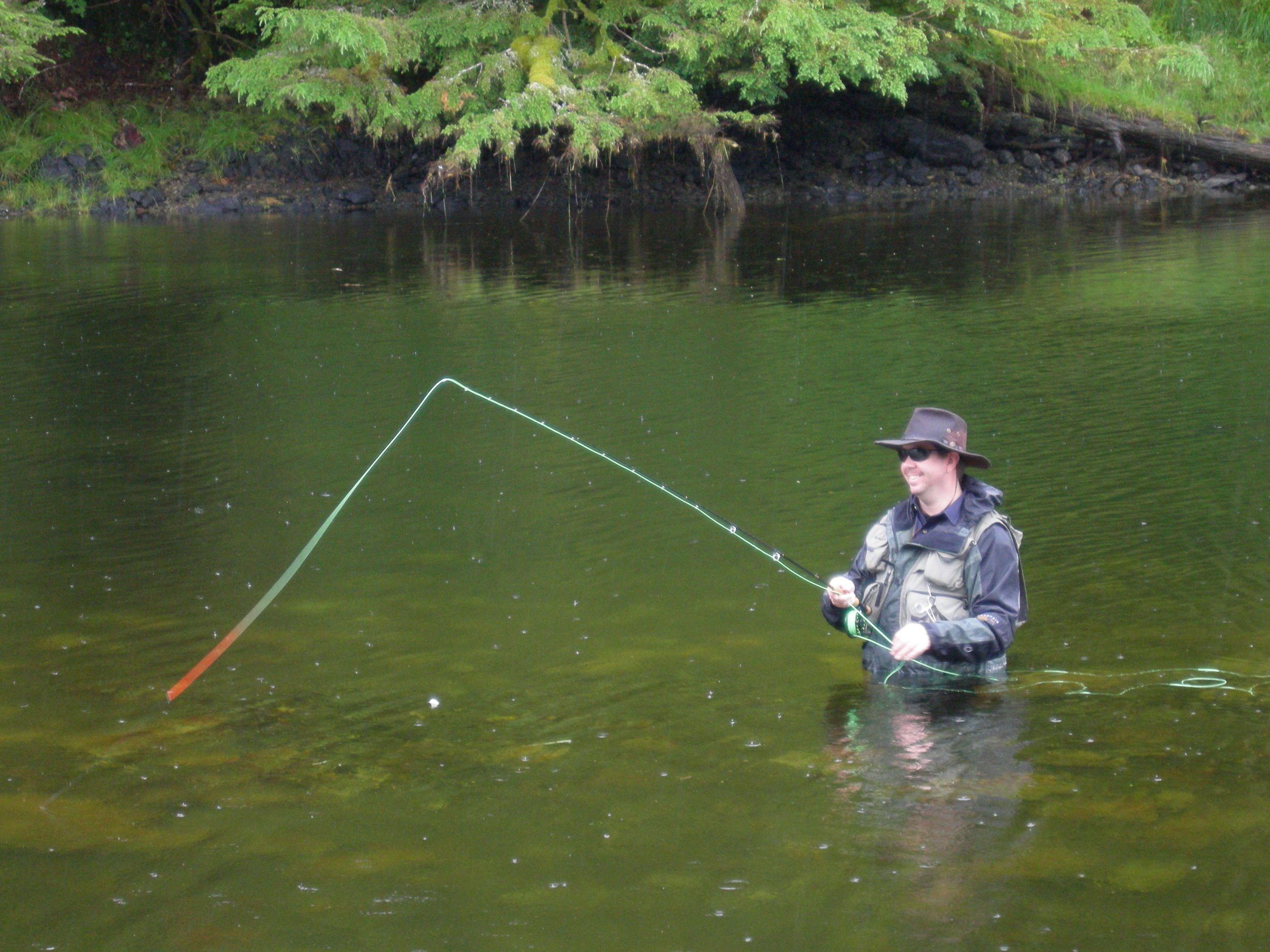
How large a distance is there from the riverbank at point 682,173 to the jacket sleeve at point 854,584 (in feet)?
73.0

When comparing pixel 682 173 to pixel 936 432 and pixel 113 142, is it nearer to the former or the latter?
pixel 113 142

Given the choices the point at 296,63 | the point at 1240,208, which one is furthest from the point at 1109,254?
the point at 296,63

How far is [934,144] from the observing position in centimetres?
2778

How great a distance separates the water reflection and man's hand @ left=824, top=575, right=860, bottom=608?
0.53 meters

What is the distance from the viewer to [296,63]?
75.4 feet

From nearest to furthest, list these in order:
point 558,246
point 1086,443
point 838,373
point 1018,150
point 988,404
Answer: point 1086,443 < point 988,404 < point 838,373 < point 558,246 < point 1018,150

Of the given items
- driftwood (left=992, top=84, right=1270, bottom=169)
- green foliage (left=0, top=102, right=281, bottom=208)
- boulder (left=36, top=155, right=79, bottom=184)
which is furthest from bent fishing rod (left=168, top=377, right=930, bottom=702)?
boulder (left=36, top=155, right=79, bottom=184)

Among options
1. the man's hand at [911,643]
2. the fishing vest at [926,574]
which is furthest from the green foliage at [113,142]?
the man's hand at [911,643]

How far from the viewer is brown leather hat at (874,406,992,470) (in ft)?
15.2

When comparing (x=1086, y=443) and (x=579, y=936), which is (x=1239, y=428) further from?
(x=579, y=936)

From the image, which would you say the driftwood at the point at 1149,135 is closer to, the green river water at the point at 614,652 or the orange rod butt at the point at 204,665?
the green river water at the point at 614,652

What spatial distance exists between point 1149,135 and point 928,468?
2463cm

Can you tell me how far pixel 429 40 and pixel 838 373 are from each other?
47.6 ft

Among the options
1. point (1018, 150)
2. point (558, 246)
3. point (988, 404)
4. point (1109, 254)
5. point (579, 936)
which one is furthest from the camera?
point (1018, 150)
